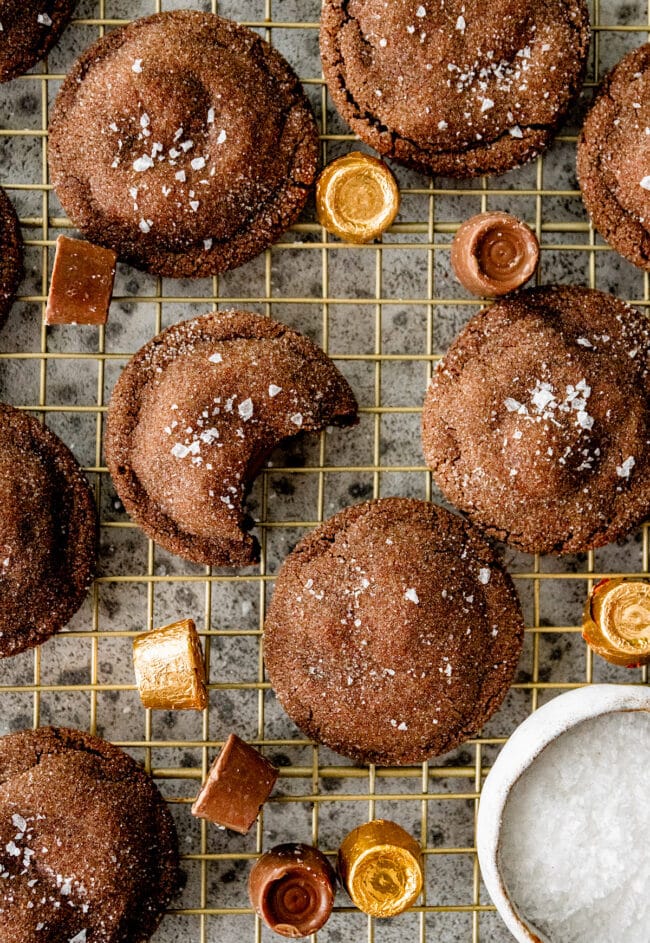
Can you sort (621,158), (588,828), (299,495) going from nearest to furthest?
(588,828) < (621,158) < (299,495)

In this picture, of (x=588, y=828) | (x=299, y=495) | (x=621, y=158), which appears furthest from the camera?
(x=299, y=495)

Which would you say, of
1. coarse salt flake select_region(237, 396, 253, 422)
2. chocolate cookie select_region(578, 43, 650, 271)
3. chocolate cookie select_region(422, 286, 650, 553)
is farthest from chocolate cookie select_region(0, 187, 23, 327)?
chocolate cookie select_region(578, 43, 650, 271)

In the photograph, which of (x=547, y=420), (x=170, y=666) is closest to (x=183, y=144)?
(x=547, y=420)

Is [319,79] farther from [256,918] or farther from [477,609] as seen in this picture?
[256,918]

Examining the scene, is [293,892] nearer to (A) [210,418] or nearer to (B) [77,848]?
(B) [77,848]

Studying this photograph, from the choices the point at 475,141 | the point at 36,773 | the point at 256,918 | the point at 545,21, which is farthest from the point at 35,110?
the point at 256,918

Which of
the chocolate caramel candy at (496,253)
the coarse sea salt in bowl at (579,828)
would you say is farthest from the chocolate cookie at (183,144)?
the coarse sea salt in bowl at (579,828)
